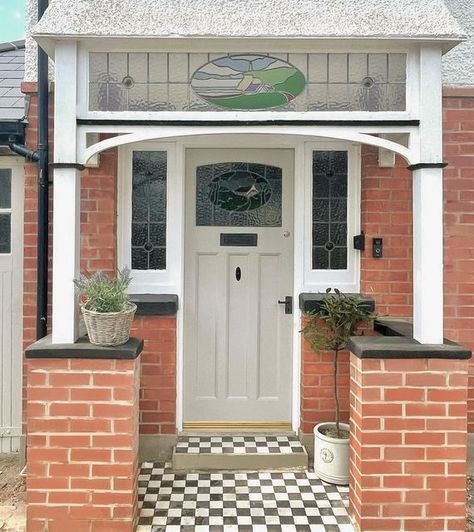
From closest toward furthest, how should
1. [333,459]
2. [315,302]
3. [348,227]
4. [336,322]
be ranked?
1. [333,459]
2. [336,322]
3. [315,302]
4. [348,227]

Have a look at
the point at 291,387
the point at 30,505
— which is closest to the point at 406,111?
the point at 291,387

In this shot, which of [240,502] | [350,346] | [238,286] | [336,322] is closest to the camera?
[350,346]

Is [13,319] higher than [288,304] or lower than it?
lower

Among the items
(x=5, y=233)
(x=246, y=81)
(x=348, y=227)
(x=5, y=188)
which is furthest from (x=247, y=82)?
(x=5, y=233)

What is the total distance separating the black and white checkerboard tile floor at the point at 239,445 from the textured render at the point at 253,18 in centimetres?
298

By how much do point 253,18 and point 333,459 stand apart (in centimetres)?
305

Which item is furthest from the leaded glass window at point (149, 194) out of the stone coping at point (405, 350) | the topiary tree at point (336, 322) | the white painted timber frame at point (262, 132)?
the stone coping at point (405, 350)

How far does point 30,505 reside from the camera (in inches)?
118

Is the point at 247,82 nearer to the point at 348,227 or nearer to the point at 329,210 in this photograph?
the point at 329,210

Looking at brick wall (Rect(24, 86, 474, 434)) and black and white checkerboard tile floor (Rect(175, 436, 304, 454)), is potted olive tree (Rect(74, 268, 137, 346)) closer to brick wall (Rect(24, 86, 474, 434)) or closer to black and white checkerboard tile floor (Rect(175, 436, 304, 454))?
brick wall (Rect(24, 86, 474, 434))

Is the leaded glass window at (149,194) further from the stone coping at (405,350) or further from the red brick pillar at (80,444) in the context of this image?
the stone coping at (405,350)

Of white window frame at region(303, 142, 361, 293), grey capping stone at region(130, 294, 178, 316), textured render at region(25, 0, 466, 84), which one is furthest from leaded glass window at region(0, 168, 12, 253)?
white window frame at region(303, 142, 361, 293)

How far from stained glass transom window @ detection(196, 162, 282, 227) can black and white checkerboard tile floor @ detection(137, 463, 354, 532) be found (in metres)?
2.03

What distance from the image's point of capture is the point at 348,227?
4180mm
